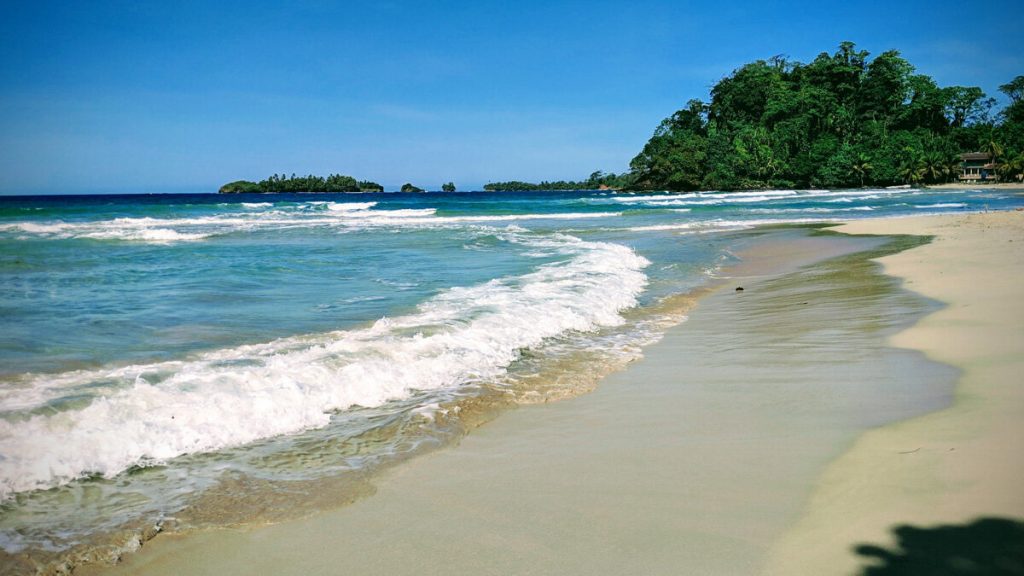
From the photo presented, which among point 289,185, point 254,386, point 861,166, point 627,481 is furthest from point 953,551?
point 289,185

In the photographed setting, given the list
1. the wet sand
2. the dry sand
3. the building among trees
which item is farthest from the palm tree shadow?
the building among trees

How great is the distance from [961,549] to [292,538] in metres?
2.78

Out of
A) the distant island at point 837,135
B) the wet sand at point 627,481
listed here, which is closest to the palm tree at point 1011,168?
the distant island at point 837,135

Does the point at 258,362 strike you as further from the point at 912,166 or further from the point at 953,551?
the point at 912,166

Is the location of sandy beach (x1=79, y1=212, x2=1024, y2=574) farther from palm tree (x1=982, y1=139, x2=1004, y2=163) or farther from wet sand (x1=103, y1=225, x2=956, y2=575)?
palm tree (x1=982, y1=139, x2=1004, y2=163)

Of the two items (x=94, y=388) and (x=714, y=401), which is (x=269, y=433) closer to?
(x=94, y=388)

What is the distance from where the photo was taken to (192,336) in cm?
662

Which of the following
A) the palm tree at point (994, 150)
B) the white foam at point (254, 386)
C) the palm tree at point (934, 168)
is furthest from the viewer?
the palm tree at point (994, 150)

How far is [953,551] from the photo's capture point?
2.22 meters

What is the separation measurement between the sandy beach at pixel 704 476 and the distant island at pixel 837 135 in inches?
3288

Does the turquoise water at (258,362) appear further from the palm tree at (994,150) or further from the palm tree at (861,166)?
the palm tree at (994,150)

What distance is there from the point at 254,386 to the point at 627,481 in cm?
305

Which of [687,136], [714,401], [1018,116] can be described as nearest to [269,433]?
[714,401]

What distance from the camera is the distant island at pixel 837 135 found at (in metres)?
75.9
